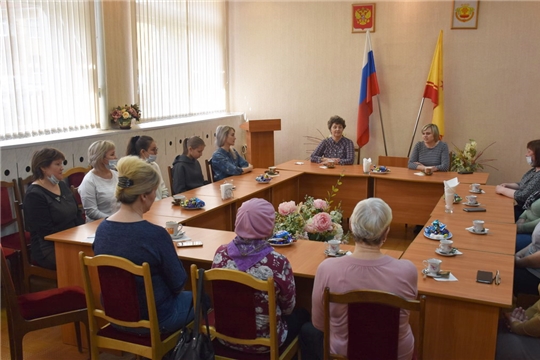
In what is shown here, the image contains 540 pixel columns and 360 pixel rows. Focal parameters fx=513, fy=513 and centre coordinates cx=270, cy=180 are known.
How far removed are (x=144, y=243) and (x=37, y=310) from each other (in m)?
0.96

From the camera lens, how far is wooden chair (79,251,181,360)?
2439mm

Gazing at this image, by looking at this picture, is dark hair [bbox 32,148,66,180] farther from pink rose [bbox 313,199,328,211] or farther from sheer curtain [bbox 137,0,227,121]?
sheer curtain [bbox 137,0,227,121]

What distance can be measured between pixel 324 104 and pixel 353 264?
20.8 feet

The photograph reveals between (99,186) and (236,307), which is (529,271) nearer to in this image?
(236,307)

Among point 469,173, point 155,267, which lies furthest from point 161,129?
point 155,267

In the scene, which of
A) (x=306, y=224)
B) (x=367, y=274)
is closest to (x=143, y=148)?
(x=306, y=224)

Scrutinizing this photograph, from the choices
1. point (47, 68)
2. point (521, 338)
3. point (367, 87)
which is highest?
point (47, 68)

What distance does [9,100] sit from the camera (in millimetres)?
5039

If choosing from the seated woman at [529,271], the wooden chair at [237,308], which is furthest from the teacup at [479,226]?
the wooden chair at [237,308]

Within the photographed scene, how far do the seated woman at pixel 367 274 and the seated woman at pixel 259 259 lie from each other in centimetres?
17

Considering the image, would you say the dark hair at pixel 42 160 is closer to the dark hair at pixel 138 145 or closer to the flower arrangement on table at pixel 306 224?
the dark hair at pixel 138 145

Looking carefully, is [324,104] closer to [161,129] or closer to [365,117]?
[365,117]

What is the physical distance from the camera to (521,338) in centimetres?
277

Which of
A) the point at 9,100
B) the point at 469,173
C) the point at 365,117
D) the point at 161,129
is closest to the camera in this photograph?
the point at 9,100
